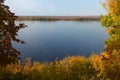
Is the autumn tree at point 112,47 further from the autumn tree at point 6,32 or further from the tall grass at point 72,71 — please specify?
the autumn tree at point 6,32

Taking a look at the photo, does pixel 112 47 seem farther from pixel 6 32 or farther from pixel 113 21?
pixel 6 32

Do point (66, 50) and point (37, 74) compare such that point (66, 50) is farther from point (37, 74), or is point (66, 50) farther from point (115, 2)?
point (37, 74)

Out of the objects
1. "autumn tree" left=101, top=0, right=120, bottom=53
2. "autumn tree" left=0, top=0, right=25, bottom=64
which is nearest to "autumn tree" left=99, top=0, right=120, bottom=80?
"autumn tree" left=101, top=0, right=120, bottom=53

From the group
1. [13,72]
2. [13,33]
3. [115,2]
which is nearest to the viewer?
[13,72]

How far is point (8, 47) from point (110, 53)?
7.30 meters

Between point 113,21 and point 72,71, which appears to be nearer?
point 72,71

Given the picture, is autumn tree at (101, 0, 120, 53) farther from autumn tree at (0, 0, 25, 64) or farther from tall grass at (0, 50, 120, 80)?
autumn tree at (0, 0, 25, 64)

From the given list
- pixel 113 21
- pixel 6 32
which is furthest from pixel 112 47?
pixel 6 32

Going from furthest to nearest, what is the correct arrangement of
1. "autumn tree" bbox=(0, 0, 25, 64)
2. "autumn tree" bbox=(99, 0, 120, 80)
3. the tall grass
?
"autumn tree" bbox=(0, 0, 25, 64), "autumn tree" bbox=(99, 0, 120, 80), the tall grass

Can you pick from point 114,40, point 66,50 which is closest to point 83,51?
point 66,50

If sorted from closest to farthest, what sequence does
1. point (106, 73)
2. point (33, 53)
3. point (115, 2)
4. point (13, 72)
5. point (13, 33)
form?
1. point (13, 72)
2. point (106, 73)
3. point (13, 33)
4. point (115, 2)
5. point (33, 53)

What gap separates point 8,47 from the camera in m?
24.5

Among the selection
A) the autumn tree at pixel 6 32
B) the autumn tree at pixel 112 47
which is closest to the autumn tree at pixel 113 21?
the autumn tree at pixel 112 47

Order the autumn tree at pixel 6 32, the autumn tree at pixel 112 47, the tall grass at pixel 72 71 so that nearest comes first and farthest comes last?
1. the tall grass at pixel 72 71
2. the autumn tree at pixel 112 47
3. the autumn tree at pixel 6 32
